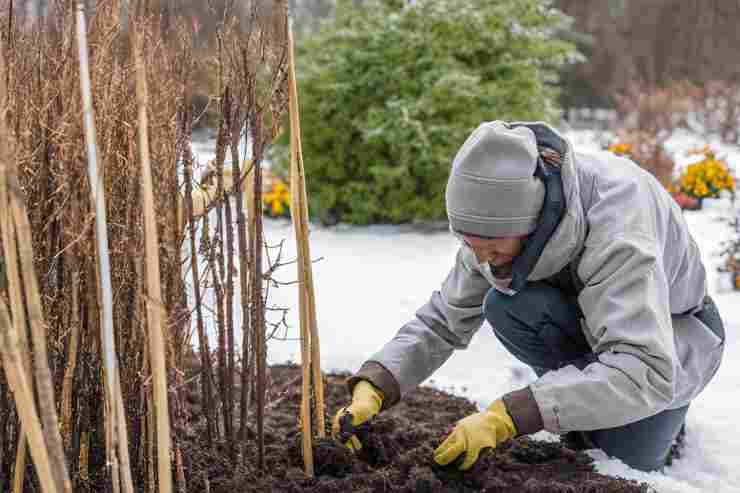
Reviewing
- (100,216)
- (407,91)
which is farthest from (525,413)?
(407,91)

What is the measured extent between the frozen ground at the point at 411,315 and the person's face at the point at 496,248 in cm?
66

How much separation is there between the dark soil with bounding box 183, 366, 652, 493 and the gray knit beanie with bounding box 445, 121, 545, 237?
59 cm

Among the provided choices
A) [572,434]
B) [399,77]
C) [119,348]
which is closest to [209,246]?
[119,348]

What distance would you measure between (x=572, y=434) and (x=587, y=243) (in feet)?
2.51

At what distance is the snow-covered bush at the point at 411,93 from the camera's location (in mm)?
5676

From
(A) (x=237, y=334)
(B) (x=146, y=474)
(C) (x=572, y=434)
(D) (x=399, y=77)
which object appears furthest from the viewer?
(D) (x=399, y=77)

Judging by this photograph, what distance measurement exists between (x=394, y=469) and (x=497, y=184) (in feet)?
2.53

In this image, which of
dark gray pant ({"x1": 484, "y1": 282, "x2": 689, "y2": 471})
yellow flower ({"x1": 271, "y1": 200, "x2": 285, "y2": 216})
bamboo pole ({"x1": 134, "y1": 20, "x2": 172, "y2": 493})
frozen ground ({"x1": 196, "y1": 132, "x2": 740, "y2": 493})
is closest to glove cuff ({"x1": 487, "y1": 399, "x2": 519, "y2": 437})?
dark gray pant ({"x1": 484, "y1": 282, "x2": 689, "y2": 471})

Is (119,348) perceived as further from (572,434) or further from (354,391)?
(572,434)

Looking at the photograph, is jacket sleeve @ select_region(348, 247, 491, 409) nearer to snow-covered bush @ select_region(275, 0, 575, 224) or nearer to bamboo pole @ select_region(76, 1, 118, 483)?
bamboo pole @ select_region(76, 1, 118, 483)

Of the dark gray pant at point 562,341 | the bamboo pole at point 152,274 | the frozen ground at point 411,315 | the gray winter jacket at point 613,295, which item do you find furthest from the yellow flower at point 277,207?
the bamboo pole at point 152,274

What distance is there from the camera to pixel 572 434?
7.65 ft

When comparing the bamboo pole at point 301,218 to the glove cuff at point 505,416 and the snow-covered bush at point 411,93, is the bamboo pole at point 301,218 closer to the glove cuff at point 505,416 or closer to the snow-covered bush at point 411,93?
the glove cuff at point 505,416

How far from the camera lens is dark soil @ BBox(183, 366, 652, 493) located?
1.80m
